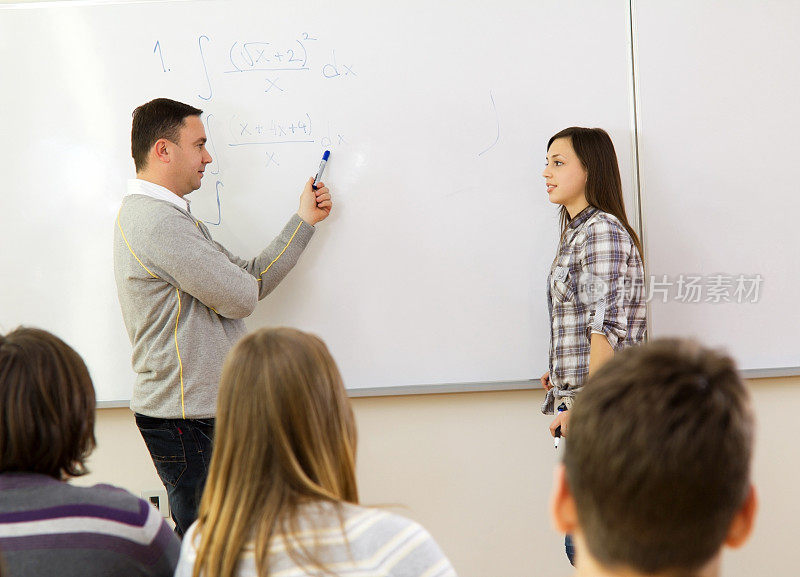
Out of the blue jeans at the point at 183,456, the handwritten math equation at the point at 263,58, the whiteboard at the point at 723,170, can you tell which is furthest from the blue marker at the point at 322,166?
the whiteboard at the point at 723,170

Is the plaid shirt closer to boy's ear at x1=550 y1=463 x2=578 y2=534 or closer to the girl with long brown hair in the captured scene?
the girl with long brown hair

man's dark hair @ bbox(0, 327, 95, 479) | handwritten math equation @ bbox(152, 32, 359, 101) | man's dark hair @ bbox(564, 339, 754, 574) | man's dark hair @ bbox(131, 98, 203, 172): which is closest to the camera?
man's dark hair @ bbox(564, 339, 754, 574)

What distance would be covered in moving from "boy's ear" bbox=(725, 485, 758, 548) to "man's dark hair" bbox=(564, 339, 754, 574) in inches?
0.4

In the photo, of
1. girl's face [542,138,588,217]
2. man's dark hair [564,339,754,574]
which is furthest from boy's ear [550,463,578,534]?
girl's face [542,138,588,217]

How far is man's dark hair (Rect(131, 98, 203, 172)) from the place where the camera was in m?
2.26

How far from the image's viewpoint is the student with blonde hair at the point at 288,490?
1.08 metres

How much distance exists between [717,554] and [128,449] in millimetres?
2150

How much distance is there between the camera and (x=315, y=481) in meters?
1.14

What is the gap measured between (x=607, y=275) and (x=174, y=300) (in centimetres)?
120

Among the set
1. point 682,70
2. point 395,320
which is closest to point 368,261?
point 395,320

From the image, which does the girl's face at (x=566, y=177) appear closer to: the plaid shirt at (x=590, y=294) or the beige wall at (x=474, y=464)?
the plaid shirt at (x=590, y=294)

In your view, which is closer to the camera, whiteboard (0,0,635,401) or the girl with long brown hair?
the girl with long brown hair

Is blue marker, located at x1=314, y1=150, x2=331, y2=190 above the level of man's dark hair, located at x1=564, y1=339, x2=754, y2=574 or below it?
above

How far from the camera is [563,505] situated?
2.85ft
